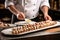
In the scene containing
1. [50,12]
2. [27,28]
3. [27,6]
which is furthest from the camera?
[50,12]

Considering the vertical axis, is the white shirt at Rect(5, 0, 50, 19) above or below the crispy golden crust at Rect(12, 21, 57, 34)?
above

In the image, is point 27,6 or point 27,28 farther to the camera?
point 27,6

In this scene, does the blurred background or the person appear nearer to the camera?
the person

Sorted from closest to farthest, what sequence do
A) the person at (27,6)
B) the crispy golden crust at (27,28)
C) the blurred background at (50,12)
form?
the crispy golden crust at (27,28) < the person at (27,6) < the blurred background at (50,12)

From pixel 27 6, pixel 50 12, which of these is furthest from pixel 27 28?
pixel 50 12

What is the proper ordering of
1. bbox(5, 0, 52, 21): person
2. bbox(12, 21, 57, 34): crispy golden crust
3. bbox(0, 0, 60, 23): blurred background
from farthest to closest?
→ bbox(0, 0, 60, 23): blurred background → bbox(5, 0, 52, 21): person → bbox(12, 21, 57, 34): crispy golden crust

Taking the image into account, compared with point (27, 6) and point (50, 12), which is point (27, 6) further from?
point (50, 12)

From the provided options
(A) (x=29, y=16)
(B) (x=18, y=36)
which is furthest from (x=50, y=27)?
(A) (x=29, y=16)

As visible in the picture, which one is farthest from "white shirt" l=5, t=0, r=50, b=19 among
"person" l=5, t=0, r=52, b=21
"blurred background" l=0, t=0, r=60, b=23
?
"blurred background" l=0, t=0, r=60, b=23

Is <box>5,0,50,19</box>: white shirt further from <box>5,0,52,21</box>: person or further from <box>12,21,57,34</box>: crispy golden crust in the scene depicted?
<box>12,21,57,34</box>: crispy golden crust

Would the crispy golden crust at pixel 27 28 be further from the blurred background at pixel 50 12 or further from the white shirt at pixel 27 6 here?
the blurred background at pixel 50 12

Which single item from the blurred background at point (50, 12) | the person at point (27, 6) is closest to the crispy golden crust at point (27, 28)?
the person at point (27, 6)

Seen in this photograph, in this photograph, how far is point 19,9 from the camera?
5.22ft

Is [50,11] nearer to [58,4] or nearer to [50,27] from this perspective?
[58,4]
